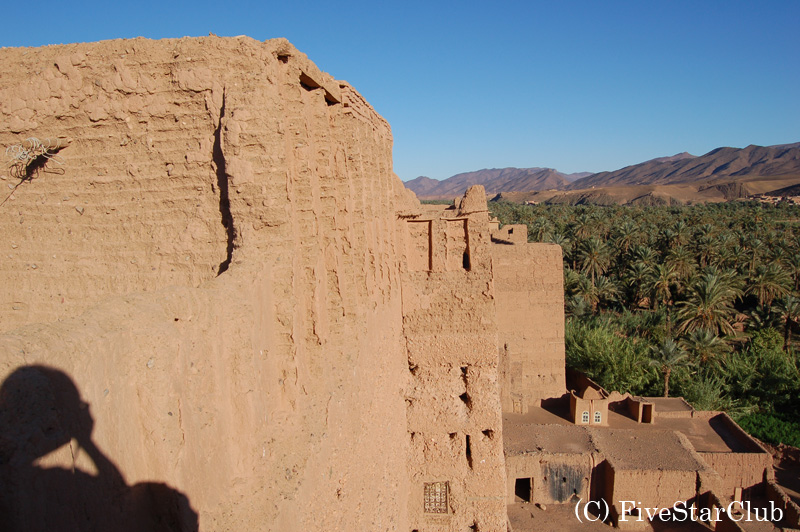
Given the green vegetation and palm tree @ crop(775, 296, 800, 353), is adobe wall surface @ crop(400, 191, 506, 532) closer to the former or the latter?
the green vegetation

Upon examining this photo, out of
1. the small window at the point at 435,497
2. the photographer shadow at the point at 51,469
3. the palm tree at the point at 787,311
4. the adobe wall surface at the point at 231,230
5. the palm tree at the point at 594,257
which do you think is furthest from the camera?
the palm tree at the point at 594,257

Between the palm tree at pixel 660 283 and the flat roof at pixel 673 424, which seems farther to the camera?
the palm tree at pixel 660 283

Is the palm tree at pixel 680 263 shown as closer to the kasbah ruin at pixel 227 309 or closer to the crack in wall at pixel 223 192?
the kasbah ruin at pixel 227 309

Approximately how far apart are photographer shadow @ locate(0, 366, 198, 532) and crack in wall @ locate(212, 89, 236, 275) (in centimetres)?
207

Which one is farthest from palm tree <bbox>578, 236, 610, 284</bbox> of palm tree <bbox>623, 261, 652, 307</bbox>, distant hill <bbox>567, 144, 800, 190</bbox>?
distant hill <bbox>567, 144, 800, 190</bbox>

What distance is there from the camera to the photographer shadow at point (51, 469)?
167 centimetres

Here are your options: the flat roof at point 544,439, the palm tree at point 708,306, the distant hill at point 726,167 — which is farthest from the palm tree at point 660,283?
the distant hill at point 726,167

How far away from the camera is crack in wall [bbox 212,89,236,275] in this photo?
4050 millimetres

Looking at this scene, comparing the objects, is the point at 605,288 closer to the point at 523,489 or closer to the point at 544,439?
the point at 544,439

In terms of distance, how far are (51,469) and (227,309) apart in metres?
1.36

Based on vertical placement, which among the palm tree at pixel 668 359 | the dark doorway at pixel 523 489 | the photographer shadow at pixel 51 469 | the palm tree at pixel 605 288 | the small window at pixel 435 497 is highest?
the photographer shadow at pixel 51 469

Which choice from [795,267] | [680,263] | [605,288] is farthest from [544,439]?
[795,267]

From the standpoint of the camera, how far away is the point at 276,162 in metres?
3.91

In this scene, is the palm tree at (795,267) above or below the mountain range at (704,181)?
below
